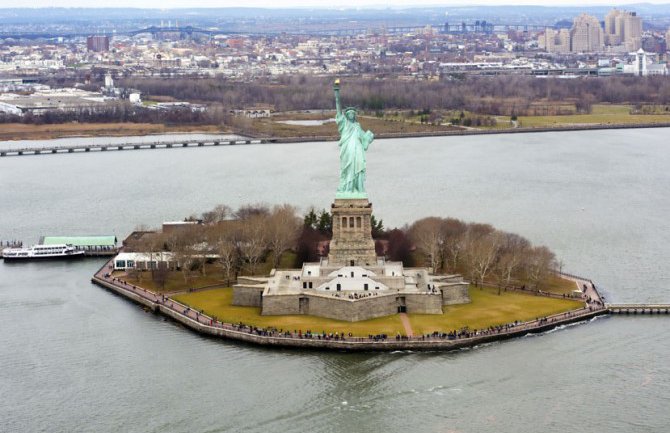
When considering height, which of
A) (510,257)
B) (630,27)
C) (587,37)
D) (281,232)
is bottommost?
(510,257)

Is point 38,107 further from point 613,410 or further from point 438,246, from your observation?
point 613,410

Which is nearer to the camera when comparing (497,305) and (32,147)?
(497,305)

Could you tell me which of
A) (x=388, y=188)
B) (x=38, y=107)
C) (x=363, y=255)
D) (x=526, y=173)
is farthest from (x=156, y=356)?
(x=38, y=107)

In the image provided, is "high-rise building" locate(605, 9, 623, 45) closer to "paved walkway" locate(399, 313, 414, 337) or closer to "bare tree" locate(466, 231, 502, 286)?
"bare tree" locate(466, 231, 502, 286)

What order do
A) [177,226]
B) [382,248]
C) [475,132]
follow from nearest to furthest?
1. [382,248]
2. [177,226]
3. [475,132]

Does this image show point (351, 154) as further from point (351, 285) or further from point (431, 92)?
point (431, 92)

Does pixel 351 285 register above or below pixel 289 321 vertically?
above

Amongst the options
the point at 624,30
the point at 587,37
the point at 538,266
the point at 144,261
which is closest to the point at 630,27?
the point at 624,30

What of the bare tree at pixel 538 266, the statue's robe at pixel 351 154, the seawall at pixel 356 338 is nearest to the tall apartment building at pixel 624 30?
the bare tree at pixel 538 266
